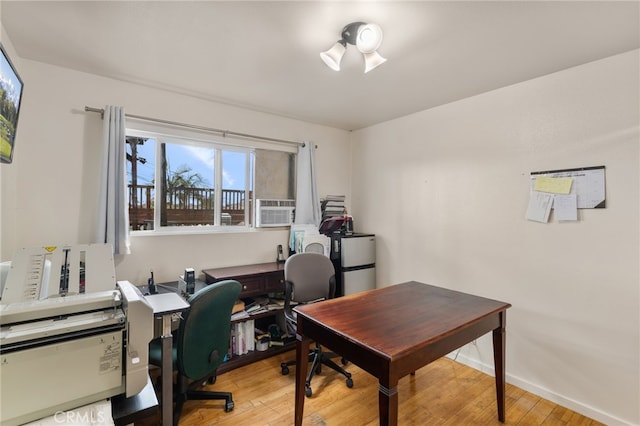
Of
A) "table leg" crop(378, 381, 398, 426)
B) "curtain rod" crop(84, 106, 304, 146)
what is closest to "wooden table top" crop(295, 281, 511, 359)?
"table leg" crop(378, 381, 398, 426)

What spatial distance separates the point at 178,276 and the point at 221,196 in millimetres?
898

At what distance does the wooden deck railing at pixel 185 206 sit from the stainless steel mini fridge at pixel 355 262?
3.86 ft

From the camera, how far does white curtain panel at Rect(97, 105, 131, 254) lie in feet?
7.49

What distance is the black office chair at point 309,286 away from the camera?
257 cm

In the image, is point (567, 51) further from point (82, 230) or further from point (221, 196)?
point (82, 230)

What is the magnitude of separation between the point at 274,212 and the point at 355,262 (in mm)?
1094

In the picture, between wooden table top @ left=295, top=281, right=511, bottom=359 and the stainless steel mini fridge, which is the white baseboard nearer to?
wooden table top @ left=295, top=281, right=511, bottom=359

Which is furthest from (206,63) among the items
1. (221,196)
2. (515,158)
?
(515,158)

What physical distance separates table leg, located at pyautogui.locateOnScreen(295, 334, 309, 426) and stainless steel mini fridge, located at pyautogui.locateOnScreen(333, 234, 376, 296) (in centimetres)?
155

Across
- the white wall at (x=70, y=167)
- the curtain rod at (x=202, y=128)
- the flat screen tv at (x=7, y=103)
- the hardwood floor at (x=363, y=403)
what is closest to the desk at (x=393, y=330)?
the hardwood floor at (x=363, y=403)

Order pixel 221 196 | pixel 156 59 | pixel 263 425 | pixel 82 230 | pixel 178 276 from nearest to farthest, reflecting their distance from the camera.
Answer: pixel 263 425 < pixel 156 59 < pixel 82 230 < pixel 178 276 < pixel 221 196

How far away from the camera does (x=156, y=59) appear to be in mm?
2105

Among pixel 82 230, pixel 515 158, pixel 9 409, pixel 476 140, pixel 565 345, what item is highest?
pixel 476 140

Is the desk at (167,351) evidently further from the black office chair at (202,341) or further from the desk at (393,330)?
the desk at (393,330)
